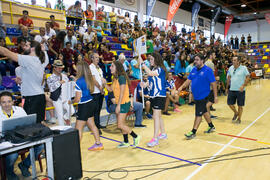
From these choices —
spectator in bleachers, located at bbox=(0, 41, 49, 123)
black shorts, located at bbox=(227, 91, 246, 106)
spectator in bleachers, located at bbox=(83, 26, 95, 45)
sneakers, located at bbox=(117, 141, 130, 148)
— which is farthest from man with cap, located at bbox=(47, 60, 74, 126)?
spectator in bleachers, located at bbox=(83, 26, 95, 45)

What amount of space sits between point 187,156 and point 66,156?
83.6 inches

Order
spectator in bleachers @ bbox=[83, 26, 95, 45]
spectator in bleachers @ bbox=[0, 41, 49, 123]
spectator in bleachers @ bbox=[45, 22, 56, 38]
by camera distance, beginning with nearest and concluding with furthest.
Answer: spectator in bleachers @ bbox=[0, 41, 49, 123], spectator in bleachers @ bbox=[45, 22, 56, 38], spectator in bleachers @ bbox=[83, 26, 95, 45]

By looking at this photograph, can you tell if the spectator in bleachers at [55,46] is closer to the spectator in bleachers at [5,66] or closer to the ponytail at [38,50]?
the spectator in bleachers at [5,66]

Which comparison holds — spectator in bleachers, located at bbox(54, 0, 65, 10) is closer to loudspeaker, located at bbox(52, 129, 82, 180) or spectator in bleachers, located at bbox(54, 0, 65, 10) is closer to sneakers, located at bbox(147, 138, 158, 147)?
sneakers, located at bbox(147, 138, 158, 147)

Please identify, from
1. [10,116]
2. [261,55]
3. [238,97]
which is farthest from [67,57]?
[261,55]

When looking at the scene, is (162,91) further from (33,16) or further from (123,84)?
(33,16)

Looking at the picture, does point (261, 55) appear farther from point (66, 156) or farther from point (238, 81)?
point (66, 156)

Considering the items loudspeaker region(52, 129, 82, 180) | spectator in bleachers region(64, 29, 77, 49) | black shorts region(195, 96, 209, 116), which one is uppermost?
spectator in bleachers region(64, 29, 77, 49)

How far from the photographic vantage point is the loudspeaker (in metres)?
2.60

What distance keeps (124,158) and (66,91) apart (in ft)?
7.08

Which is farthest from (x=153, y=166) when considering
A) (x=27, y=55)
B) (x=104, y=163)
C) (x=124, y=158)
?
(x=27, y=55)

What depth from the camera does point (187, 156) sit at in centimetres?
380

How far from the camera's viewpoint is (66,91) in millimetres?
4961

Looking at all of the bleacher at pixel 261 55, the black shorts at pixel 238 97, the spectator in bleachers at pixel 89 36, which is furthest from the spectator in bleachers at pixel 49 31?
the bleacher at pixel 261 55
